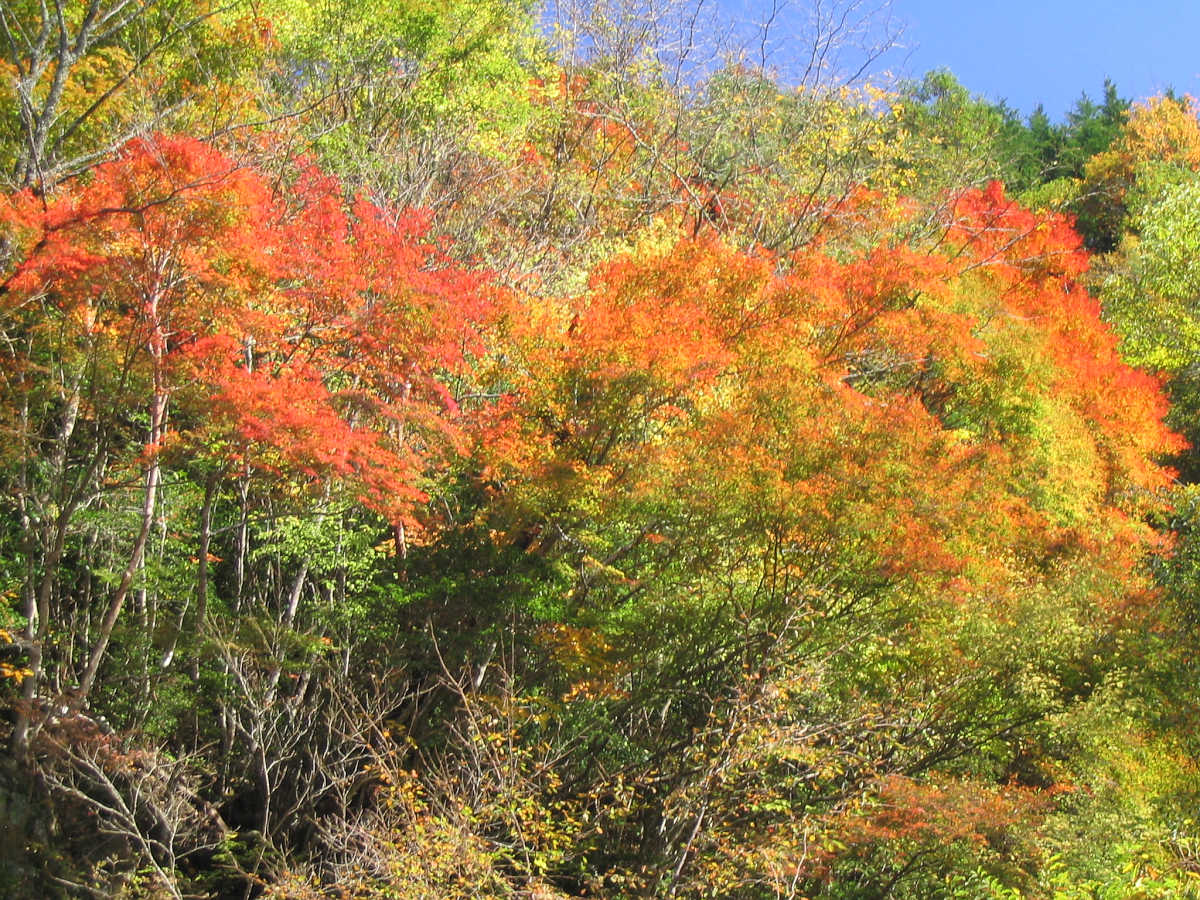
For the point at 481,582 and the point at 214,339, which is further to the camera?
the point at 481,582

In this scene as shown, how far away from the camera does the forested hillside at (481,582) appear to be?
33.6 ft

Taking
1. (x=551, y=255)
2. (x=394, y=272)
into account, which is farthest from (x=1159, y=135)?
(x=394, y=272)

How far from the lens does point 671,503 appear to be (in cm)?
1144

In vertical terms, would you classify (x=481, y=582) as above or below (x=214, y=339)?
below

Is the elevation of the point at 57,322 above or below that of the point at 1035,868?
above

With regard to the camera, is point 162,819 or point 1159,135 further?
point 1159,135

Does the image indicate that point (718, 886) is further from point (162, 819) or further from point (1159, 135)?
point (1159, 135)

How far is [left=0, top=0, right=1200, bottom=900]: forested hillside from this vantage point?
33.6ft

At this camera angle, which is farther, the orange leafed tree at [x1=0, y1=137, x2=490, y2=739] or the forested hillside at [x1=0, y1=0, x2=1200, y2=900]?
the orange leafed tree at [x1=0, y1=137, x2=490, y2=739]

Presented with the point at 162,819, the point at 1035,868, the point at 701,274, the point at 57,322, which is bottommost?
Result: the point at 162,819

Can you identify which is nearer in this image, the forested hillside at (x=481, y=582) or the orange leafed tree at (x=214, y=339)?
the forested hillside at (x=481, y=582)

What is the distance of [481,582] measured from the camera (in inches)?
482

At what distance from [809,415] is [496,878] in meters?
5.68

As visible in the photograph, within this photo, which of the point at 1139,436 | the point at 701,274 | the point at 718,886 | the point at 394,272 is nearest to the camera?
the point at 718,886
